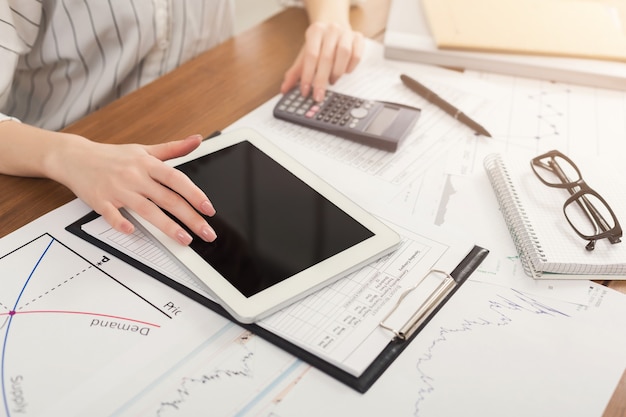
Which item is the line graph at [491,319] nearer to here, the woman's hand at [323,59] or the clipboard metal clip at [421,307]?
the clipboard metal clip at [421,307]

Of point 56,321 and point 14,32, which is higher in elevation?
point 14,32

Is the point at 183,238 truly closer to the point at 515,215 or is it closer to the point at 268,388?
the point at 268,388

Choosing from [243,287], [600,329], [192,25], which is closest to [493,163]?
[600,329]

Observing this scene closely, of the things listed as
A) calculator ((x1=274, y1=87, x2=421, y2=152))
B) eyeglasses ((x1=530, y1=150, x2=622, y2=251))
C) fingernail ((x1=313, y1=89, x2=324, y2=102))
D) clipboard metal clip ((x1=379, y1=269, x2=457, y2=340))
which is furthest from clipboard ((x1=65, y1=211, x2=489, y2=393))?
fingernail ((x1=313, y1=89, x2=324, y2=102))

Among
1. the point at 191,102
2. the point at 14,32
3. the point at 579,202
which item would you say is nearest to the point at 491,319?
the point at 579,202

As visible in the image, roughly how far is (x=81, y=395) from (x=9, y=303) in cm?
14

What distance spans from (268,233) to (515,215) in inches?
10.5

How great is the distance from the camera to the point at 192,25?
980 mm

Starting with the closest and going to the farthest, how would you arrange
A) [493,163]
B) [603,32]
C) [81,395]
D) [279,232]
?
[81,395], [279,232], [493,163], [603,32]

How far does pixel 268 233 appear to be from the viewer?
56cm

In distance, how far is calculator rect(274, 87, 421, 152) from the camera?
728 millimetres

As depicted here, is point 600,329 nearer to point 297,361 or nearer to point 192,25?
point 297,361

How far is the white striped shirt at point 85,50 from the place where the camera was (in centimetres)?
81

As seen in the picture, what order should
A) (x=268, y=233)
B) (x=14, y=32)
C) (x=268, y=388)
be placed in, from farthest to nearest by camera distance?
(x=14, y=32) → (x=268, y=233) → (x=268, y=388)
